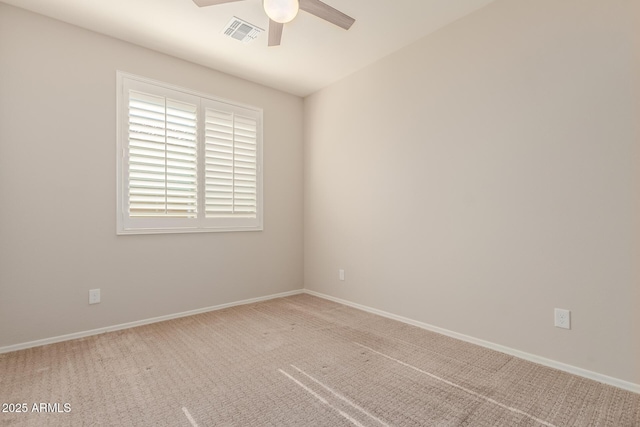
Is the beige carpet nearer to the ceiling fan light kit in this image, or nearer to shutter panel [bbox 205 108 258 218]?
shutter panel [bbox 205 108 258 218]

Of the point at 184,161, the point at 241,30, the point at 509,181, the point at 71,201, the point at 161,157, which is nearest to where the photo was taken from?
the point at 509,181

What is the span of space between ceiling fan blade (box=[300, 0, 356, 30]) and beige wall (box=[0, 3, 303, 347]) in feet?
5.77


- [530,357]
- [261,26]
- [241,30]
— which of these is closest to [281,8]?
[261,26]

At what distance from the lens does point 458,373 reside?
6.97 ft

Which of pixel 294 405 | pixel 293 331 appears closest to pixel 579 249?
pixel 294 405

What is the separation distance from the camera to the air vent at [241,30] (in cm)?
274

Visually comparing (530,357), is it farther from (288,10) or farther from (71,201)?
(71,201)

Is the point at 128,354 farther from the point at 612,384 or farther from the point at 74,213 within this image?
the point at 612,384

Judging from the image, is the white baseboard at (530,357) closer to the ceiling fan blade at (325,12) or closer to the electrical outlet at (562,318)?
the electrical outlet at (562,318)

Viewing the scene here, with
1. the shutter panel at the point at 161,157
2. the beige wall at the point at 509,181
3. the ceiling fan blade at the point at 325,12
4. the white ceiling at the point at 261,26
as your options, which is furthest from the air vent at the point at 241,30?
the beige wall at the point at 509,181

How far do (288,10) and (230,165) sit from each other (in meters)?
2.01

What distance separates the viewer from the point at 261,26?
2.80 m

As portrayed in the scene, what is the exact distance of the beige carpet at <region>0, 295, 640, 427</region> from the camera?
1676 mm

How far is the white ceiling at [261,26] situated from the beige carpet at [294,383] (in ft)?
8.77
